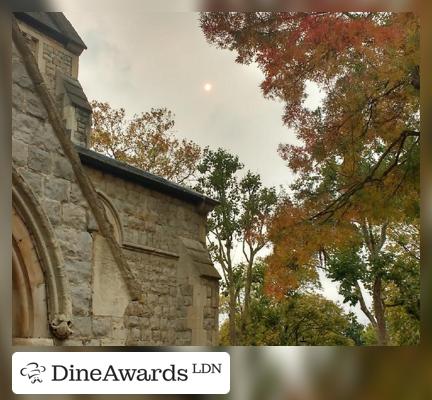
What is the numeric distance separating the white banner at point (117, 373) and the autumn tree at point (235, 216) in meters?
0.65

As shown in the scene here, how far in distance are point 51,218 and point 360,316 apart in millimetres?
2594

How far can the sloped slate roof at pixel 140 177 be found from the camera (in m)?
4.84

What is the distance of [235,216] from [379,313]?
1.42 m

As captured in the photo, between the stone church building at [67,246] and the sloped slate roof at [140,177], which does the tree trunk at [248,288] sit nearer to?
the stone church building at [67,246]

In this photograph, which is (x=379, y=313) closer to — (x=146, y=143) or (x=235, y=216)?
(x=235, y=216)

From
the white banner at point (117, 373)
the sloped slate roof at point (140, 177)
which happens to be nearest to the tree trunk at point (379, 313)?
the white banner at point (117, 373)

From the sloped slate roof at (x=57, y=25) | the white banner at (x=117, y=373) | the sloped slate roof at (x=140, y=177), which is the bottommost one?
the white banner at (x=117, y=373)

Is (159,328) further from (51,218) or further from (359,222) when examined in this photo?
(359,222)

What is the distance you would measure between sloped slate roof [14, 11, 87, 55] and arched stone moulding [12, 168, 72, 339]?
1.42 metres

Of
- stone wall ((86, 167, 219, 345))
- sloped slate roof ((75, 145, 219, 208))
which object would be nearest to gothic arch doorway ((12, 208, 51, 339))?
stone wall ((86, 167, 219, 345))

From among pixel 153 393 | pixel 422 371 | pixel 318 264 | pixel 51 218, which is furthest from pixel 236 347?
pixel 51 218

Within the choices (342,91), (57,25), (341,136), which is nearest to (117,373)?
(341,136)

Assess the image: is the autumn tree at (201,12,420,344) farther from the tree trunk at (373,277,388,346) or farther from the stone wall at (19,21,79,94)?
the stone wall at (19,21,79,94)

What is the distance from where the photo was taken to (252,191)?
4.59 meters
